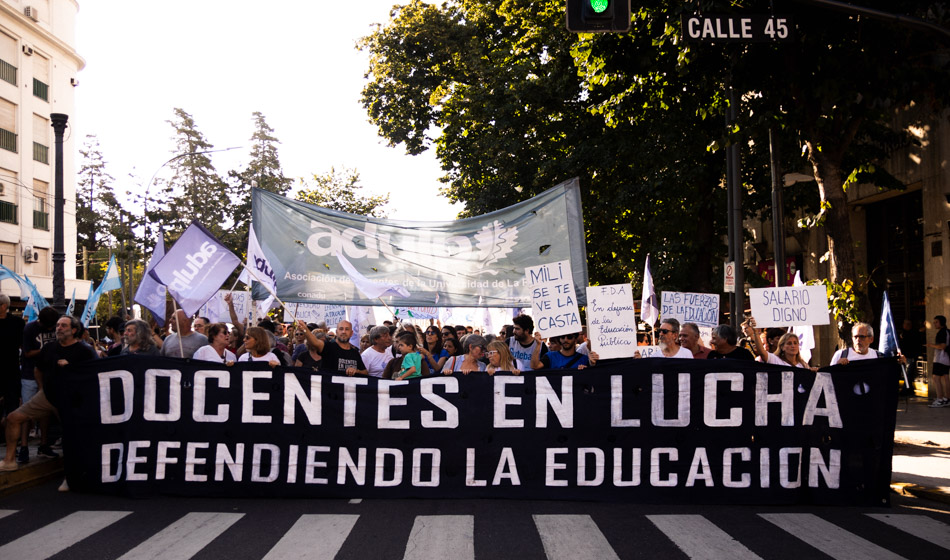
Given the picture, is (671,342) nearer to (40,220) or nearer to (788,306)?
(788,306)

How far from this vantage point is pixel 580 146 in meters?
22.6

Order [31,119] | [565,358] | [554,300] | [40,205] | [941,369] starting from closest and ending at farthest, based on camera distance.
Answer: [565,358]
[554,300]
[941,369]
[31,119]
[40,205]

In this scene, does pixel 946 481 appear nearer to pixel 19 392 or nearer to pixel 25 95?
pixel 19 392

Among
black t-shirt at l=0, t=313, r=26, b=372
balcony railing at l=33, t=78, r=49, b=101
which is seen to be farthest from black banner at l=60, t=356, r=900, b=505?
balcony railing at l=33, t=78, r=49, b=101

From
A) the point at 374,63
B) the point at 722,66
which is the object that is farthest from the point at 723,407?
the point at 374,63

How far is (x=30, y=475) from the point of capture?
9.28 metres

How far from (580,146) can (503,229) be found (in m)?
10.7

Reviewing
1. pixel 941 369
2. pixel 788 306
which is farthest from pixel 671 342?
pixel 941 369

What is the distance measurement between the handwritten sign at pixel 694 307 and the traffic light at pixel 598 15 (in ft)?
20.3

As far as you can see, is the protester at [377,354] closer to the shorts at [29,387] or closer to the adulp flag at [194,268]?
the adulp flag at [194,268]

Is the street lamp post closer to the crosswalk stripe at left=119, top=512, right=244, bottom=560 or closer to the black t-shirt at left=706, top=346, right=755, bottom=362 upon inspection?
the crosswalk stripe at left=119, top=512, right=244, bottom=560

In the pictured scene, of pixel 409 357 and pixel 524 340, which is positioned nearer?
pixel 409 357

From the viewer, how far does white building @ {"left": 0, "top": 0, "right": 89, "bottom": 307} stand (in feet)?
119

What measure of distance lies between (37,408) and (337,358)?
3192 mm
